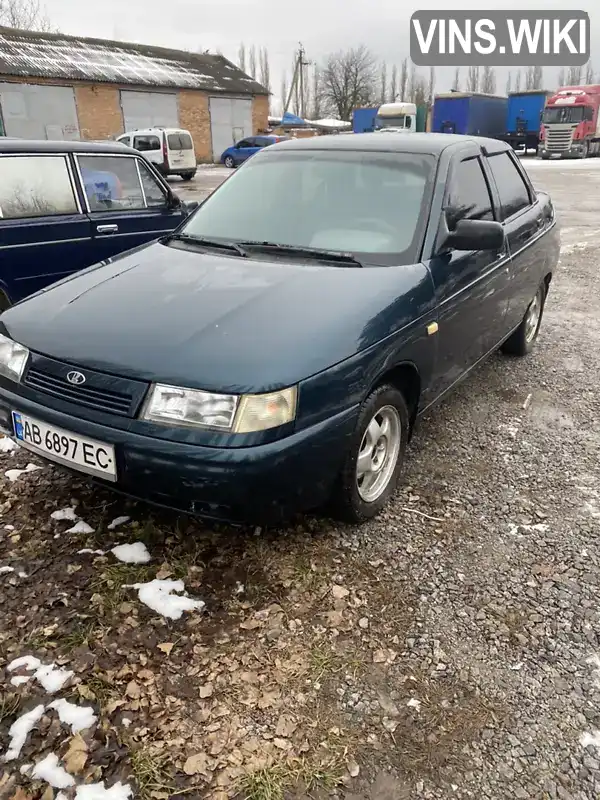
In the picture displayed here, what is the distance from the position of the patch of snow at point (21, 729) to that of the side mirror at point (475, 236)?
2.74 metres

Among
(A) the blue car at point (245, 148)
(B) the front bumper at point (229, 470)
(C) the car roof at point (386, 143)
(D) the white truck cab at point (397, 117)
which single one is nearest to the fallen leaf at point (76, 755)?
(B) the front bumper at point (229, 470)

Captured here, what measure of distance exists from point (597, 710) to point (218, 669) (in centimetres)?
129

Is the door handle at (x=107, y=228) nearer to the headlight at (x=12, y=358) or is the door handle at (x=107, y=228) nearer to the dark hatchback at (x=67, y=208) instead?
the dark hatchback at (x=67, y=208)

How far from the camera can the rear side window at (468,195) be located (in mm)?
3463

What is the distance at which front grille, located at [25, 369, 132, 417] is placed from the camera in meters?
2.42

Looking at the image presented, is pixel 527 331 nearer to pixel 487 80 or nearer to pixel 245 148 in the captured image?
pixel 245 148

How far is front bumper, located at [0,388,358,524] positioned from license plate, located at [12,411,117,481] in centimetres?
3

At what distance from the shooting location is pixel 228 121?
36875mm

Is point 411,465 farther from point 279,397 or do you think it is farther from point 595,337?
point 595,337

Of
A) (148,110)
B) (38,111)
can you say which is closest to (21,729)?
(38,111)

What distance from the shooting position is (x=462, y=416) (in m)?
4.29

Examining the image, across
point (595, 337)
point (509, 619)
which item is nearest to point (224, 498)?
point (509, 619)

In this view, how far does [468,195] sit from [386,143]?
58 centimetres

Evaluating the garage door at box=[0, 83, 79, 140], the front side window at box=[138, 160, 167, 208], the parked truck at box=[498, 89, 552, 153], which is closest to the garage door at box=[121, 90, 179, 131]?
the garage door at box=[0, 83, 79, 140]
